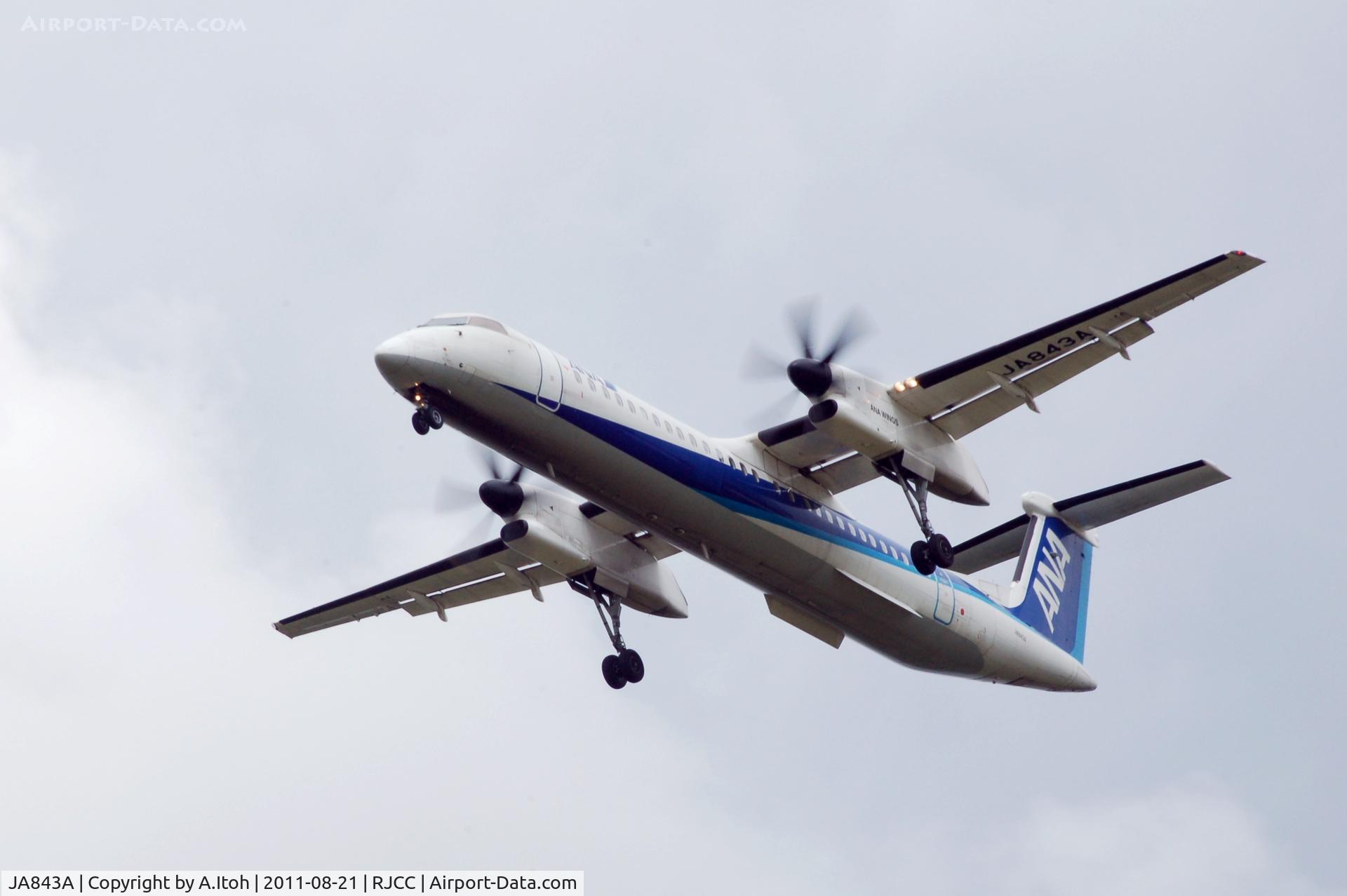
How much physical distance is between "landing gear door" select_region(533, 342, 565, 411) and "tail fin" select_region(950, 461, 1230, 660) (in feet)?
26.5

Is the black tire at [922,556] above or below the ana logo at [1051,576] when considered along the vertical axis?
below

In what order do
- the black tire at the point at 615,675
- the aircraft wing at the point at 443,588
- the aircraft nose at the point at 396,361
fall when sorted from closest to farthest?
the aircraft nose at the point at 396,361, the black tire at the point at 615,675, the aircraft wing at the point at 443,588

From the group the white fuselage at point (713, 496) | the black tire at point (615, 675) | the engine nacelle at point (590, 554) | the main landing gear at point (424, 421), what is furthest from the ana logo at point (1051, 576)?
the main landing gear at point (424, 421)

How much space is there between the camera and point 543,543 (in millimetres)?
18734

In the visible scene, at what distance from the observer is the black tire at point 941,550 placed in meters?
17.5

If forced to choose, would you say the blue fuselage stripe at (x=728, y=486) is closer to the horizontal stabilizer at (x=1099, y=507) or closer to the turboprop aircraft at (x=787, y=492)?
the turboprop aircraft at (x=787, y=492)

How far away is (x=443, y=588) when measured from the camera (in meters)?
21.5

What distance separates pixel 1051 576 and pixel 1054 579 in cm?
8

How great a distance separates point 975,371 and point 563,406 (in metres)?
5.13

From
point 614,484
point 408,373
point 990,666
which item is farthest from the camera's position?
point 990,666

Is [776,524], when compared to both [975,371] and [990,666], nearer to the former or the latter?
[975,371]

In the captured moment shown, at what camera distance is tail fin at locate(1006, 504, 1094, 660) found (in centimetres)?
2120

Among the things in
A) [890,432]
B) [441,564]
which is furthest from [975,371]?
[441,564]

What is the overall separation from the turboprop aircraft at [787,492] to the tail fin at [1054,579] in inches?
1.9
